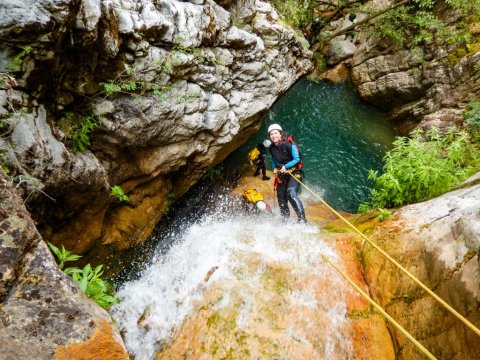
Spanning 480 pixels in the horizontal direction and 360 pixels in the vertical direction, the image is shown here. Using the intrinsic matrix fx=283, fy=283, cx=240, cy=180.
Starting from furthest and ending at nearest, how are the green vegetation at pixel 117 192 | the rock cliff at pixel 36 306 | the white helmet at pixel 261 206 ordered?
the white helmet at pixel 261 206, the green vegetation at pixel 117 192, the rock cliff at pixel 36 306

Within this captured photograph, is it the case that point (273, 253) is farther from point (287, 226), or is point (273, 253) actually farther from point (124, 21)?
point (124, 21)

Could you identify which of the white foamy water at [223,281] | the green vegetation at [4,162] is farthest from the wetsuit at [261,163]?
the green vegetation at [4,162]

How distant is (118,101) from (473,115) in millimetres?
15098

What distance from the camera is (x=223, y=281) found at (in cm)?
556

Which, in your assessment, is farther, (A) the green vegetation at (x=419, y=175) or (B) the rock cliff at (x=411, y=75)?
(B) the rock cliff at (x=411, y=75)

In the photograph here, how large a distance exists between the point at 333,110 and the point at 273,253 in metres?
15.1


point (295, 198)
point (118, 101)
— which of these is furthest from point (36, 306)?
point (295, 198)

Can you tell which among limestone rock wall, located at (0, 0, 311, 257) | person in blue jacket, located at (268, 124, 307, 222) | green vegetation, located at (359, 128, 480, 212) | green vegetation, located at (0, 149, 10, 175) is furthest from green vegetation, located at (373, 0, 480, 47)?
green vegetation, located at (0, 149, 10, 175)

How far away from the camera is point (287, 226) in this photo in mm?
7887

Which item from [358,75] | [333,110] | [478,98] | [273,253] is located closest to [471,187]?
[273,253]

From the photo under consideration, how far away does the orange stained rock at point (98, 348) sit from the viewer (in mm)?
2336

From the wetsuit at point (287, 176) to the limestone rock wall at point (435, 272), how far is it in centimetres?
254

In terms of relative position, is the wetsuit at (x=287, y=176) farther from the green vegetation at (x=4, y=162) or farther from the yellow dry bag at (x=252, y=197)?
the green vegetation at (x=4, y=162)

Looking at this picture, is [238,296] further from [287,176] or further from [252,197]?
[252,197]
